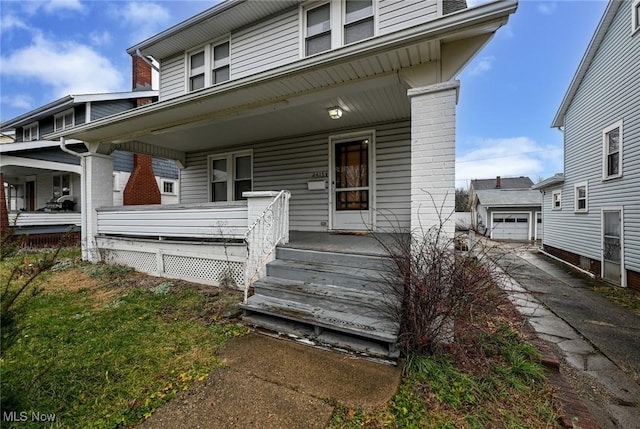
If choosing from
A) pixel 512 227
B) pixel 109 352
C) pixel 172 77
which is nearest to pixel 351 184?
pixel 109 352

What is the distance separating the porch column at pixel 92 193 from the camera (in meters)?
6.87

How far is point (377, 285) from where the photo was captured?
3.33 metres

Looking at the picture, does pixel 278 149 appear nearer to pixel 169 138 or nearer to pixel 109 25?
pixel 169 138

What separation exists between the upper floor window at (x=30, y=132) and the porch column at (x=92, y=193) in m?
11.8

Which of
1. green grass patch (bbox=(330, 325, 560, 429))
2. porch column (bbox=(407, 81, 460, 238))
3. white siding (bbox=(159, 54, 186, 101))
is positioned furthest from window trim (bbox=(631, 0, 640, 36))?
white siding (bbox=(159, 54, 186, 101))

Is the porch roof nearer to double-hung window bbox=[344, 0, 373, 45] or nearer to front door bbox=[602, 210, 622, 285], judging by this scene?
double-hung window bbox=[344, 0, 373, 45]

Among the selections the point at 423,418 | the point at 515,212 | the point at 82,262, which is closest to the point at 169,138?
the point at 82,262

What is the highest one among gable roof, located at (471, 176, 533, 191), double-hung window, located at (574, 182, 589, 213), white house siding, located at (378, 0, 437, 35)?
white house siding, located at (378, 0, 437, 35)

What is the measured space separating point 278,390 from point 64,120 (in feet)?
55.4

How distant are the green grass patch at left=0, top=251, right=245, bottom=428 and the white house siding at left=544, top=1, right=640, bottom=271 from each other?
363 inches

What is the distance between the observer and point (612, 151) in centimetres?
756

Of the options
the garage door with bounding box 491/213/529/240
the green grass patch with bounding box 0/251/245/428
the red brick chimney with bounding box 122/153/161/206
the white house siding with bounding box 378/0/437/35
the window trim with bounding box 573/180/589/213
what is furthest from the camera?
the garage door with bounding box 491/213/529/240

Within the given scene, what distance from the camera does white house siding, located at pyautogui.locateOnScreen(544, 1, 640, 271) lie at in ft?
21.3

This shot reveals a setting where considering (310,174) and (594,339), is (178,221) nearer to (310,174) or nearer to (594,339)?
(310,174)
